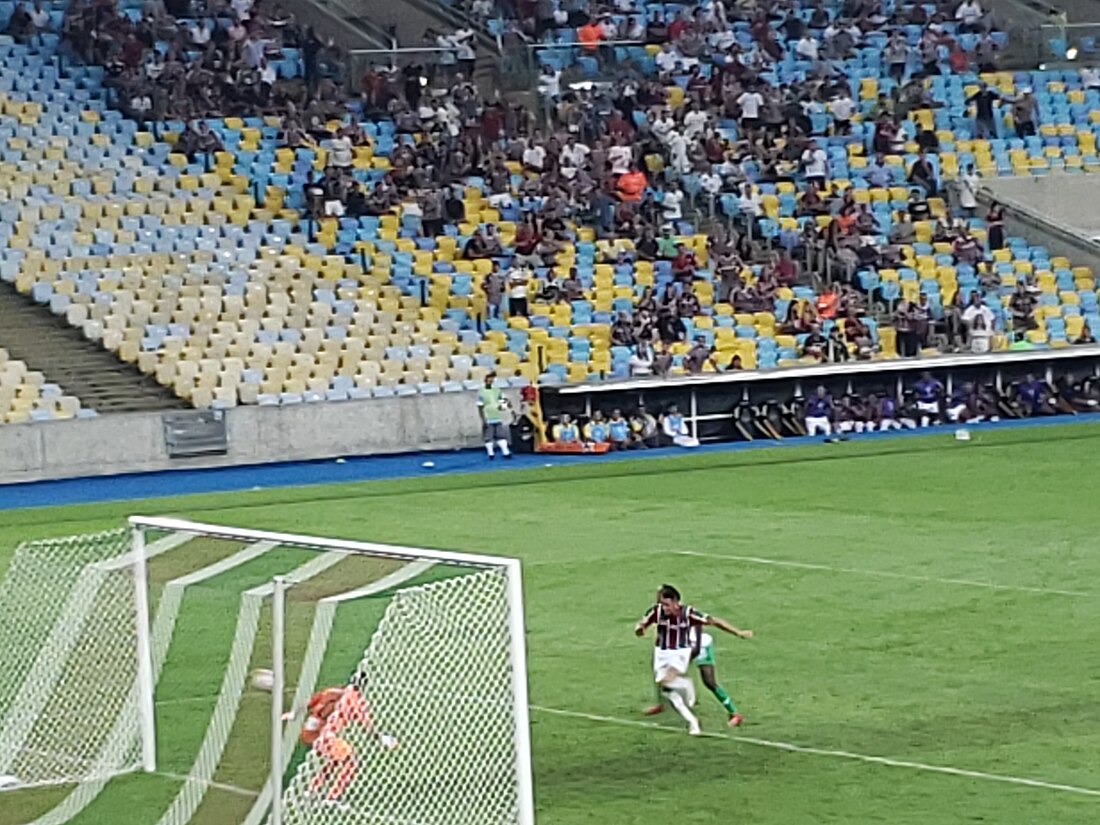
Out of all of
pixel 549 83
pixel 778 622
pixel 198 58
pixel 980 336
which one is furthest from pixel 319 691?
pixel 549 83

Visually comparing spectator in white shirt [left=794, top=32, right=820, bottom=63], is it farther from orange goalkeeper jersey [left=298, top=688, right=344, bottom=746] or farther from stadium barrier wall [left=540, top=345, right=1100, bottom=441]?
orange goalkeeper jersey [left=298, top=688, right=344, bottom=746]

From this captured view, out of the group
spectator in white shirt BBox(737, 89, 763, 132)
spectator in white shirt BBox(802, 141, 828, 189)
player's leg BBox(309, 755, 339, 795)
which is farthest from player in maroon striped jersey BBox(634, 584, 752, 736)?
spectator in white shirt BBox(737, 89, 763, 132)

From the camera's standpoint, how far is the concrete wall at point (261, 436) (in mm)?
35188

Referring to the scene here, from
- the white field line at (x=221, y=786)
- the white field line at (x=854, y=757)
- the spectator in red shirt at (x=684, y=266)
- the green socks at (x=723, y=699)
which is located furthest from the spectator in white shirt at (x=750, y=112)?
the white field line at (x=221, y=786)

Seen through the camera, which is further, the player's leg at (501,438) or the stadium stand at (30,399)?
the player's leg at (501,438)

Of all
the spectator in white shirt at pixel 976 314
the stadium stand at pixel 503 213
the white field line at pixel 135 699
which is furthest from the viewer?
the spectator in white shirt at pixel 976 314

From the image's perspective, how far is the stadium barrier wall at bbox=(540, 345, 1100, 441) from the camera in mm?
38719

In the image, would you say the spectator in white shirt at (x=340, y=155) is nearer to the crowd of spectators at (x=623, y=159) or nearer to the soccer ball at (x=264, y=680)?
the crowd of spectators at (x=623, y=159)

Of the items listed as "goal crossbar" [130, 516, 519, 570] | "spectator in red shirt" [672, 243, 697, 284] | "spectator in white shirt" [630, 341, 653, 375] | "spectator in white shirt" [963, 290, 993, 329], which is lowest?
"goal crossbar" [130, 516, 519, 570]

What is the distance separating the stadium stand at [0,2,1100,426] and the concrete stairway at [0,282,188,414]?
23 centimetres

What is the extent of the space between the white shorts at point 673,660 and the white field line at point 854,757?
0.51m

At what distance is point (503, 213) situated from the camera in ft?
144

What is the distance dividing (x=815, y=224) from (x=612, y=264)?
4276 mm

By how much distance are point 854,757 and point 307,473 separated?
1973 centimetres
